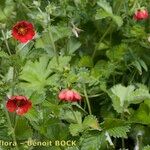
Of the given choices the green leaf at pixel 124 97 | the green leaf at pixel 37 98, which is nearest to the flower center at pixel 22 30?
the green leaf at pixel 37 98

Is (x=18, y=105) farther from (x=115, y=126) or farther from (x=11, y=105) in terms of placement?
(x=115, y=126)

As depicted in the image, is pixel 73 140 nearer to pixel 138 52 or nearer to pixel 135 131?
pixel 135 131

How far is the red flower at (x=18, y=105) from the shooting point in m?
2.04

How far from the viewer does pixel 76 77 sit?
2.12 meters

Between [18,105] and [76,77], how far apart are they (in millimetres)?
229

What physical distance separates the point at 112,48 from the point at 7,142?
857 millimetres

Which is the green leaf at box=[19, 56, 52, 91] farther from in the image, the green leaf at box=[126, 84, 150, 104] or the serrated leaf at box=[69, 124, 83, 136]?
the green leaf at box=[126, 84, 150, 104]

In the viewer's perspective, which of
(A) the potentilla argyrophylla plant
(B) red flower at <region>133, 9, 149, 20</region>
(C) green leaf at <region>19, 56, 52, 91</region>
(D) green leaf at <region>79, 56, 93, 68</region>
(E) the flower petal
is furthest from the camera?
(D) green leaf at <region>79, 56, 93, 68</region>

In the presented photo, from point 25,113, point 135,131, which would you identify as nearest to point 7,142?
point 25,113

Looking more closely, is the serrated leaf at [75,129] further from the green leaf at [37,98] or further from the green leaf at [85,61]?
the green leaf at [85,61]

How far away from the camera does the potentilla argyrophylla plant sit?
2152 millimetres

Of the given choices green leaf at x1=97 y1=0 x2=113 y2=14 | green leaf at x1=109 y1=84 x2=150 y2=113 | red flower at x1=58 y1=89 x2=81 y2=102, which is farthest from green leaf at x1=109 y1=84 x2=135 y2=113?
green leaf at x1=97 y1=0 x2=113 y2=14

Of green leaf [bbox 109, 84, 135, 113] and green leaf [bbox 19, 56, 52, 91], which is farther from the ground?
green leaf [bbox 19, 56, 52, 91]

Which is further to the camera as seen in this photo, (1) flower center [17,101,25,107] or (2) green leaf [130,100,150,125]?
(2) green leaf [130,100,150,125]
